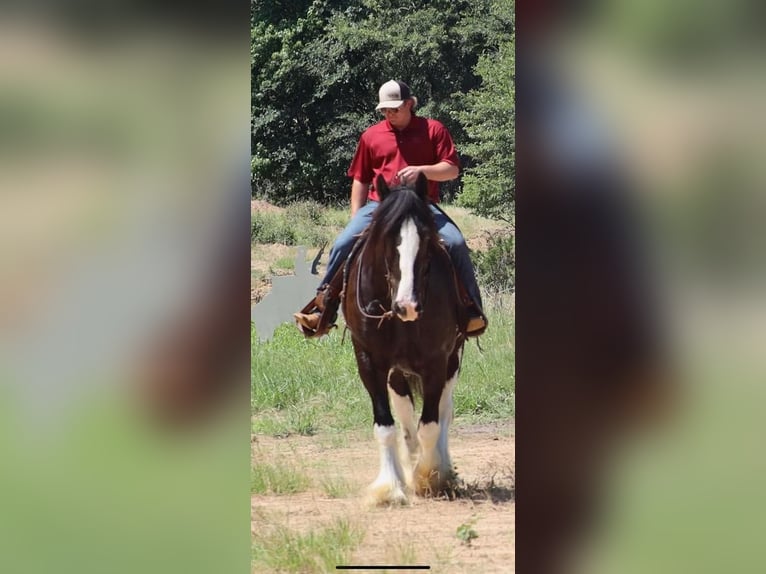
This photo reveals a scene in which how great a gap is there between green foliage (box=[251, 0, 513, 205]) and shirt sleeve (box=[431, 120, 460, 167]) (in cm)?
5

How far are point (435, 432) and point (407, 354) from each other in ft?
1.45

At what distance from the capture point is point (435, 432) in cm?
518

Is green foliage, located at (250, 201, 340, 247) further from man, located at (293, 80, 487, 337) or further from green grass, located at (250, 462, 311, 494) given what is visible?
green grass, located at (250, 462, 311, 494)

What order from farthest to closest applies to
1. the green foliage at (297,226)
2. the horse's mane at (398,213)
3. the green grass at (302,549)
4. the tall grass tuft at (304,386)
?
1. the tall grass tuft at (304,386)
2. the green foliage at (297,226)
3. the horse's mane at (398,213)
4. the green grass at (302,549)

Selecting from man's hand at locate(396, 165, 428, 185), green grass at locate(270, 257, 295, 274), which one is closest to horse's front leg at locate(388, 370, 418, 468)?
green grass at locate(270, 257, 295, 274)

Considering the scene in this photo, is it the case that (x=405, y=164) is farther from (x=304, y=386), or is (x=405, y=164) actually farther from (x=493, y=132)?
(x=304, y=386)

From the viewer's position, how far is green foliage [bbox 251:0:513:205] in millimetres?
4840

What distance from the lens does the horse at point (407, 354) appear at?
5.04 meters

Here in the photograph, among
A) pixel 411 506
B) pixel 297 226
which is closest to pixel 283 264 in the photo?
pixel 297 226
